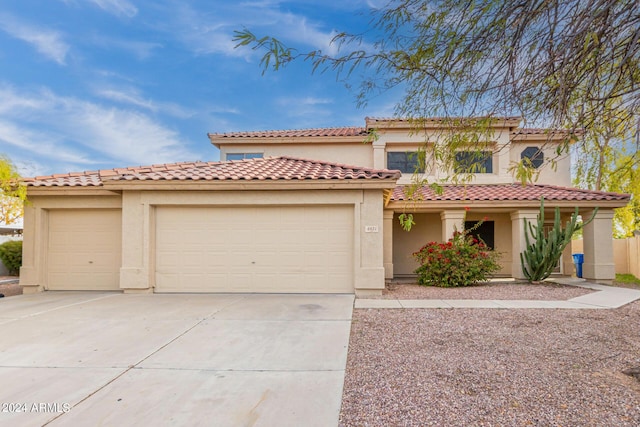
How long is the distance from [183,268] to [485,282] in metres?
10.5

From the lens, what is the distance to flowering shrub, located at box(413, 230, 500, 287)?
11.4 metres

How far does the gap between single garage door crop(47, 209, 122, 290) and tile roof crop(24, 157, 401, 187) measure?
1037 millimetres

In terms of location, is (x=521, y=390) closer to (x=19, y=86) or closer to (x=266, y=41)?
(x=266, y=41)

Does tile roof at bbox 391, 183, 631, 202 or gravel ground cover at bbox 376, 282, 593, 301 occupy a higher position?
tile roof at bbox 391, 183, 631, 202

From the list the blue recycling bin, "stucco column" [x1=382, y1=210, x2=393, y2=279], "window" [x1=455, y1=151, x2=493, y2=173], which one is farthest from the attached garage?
the blue recycling bin

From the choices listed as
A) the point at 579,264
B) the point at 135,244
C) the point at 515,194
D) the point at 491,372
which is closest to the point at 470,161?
the point at 491,372

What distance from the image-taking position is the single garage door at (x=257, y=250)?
985 cm

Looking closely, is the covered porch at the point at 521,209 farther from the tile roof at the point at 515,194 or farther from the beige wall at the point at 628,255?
the beige wall at the point at 628,255

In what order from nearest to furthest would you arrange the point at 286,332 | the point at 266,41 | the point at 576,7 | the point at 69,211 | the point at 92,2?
the point at 266,41 < the point at 576,7 < the point at 286,332 < the point at 92,2 < the point at 69,211

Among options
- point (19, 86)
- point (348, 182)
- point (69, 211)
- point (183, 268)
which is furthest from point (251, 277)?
point (19, 86)

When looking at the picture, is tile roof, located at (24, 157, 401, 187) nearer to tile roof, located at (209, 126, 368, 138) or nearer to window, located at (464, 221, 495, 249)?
tile roof, located at (209, 126, 368, 138)

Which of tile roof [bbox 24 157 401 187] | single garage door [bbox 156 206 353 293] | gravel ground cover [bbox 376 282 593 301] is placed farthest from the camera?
single garage door [bbox 156 206 353 293]

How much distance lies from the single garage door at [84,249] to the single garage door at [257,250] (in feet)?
5.60

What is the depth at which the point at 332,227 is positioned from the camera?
9914mm
